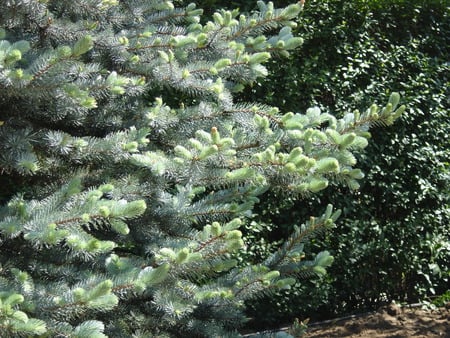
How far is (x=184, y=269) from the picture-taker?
302 cm

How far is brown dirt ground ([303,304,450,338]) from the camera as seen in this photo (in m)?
5.28

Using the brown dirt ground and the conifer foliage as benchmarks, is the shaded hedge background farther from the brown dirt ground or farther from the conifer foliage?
the conifer foliage

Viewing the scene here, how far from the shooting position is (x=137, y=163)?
9.88ft

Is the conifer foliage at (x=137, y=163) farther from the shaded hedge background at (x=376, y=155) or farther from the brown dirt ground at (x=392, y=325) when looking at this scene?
the brown dirt ground at (x=392, y=325)

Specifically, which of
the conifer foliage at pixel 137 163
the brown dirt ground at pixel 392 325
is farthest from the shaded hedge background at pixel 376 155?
the conifer foliage at pixel 137 163

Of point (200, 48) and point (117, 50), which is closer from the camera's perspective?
point (117, 50)

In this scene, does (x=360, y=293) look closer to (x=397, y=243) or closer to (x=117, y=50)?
(x=397, y=243)

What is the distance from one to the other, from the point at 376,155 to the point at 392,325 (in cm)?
141

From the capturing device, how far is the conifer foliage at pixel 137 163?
2.71 meters

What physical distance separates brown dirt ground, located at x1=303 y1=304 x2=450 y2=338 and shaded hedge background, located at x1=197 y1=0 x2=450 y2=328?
0.19 meters

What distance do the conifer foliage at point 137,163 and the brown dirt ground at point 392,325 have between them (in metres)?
1.93

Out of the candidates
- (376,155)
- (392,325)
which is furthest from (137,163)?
(392,325)

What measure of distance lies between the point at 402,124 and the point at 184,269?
3.36 metres

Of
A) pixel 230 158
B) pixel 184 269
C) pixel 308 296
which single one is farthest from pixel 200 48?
pixel 308 296
